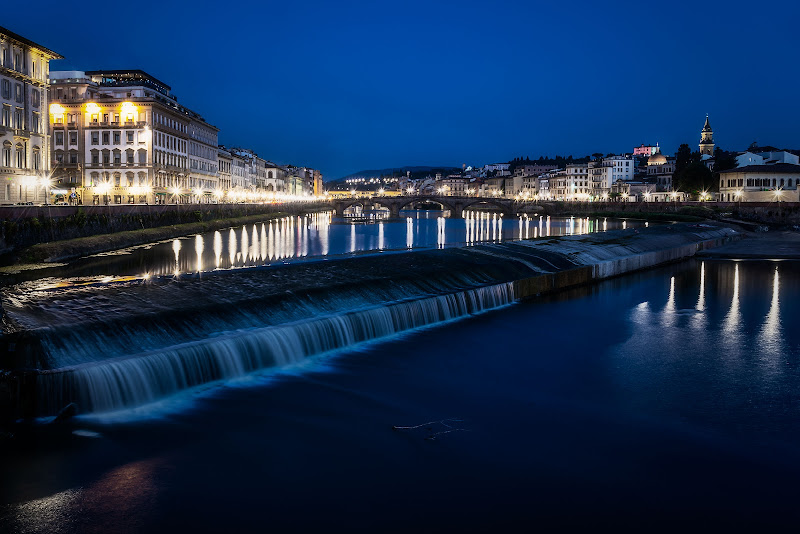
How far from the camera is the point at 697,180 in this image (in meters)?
108

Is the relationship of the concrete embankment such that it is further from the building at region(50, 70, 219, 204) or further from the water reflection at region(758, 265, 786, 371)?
the building at region(50, 70, 219, 204)

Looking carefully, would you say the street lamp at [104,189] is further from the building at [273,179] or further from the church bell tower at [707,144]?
the church bell tower at [707,144]

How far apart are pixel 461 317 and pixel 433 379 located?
6890mm

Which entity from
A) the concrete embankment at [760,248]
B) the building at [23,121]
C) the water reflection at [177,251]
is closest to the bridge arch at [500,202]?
the concrete embankment at [760,248]

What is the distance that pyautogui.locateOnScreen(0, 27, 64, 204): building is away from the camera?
45688 mm

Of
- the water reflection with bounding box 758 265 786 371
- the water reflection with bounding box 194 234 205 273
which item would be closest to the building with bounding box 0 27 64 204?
the water reflection with bounding box 194 234 205 273

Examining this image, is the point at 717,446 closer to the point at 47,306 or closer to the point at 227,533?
the point at 227,533

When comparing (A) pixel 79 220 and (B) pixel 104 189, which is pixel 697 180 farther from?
(A) pixel 79 220

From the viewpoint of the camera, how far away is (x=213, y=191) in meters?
102

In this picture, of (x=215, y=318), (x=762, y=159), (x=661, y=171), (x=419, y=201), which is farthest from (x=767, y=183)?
(x=215, y=318)

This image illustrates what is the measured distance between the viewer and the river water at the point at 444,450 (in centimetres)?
917

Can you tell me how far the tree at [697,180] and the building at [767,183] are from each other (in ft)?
30.4

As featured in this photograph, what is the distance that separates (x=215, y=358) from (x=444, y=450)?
564 centimetres

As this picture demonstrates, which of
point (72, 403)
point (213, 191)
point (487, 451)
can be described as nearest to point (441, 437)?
point (487, 451)
